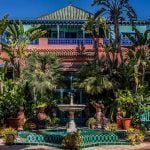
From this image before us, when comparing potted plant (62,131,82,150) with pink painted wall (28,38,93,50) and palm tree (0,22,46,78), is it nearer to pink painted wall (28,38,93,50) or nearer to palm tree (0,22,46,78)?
palm tree (0,22,46,78)

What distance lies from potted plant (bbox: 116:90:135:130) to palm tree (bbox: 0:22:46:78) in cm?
703

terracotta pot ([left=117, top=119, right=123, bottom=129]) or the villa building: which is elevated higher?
the villa building

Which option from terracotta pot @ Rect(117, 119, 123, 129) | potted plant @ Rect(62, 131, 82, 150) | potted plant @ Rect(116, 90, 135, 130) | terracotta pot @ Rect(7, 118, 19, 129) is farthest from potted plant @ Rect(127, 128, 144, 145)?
terracotta pot @ Rect(7, 118, 19, 129)

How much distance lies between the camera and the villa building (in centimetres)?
3316

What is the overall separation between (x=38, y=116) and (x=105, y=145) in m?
8.75

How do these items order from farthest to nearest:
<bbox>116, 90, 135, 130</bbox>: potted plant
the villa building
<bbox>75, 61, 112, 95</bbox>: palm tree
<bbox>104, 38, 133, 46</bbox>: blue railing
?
<bbox>104, 38, 133, 46</bbox>: blue railing < the villa building < <bbox>75, 61, 112, 95</bbox>: palm tree < <bbox>116, 90, 135, 130</bbox>: potted plant

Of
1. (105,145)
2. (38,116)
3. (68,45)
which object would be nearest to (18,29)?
(68,45)

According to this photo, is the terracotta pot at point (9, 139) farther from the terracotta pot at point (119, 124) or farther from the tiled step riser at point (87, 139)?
the terracotta pot at point (119, 124)

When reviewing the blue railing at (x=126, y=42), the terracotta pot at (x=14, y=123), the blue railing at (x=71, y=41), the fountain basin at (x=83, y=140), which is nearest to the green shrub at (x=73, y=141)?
the fountain basin at (x=83, y=140)

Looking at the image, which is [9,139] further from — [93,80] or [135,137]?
[93,80]

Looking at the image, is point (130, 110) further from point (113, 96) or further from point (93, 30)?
point (93, 30)

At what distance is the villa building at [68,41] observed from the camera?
109 feet

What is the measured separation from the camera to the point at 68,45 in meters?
34.3

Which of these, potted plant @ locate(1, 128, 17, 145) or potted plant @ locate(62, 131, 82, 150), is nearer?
potted plant @ locate(62, 131, 82, 150)
